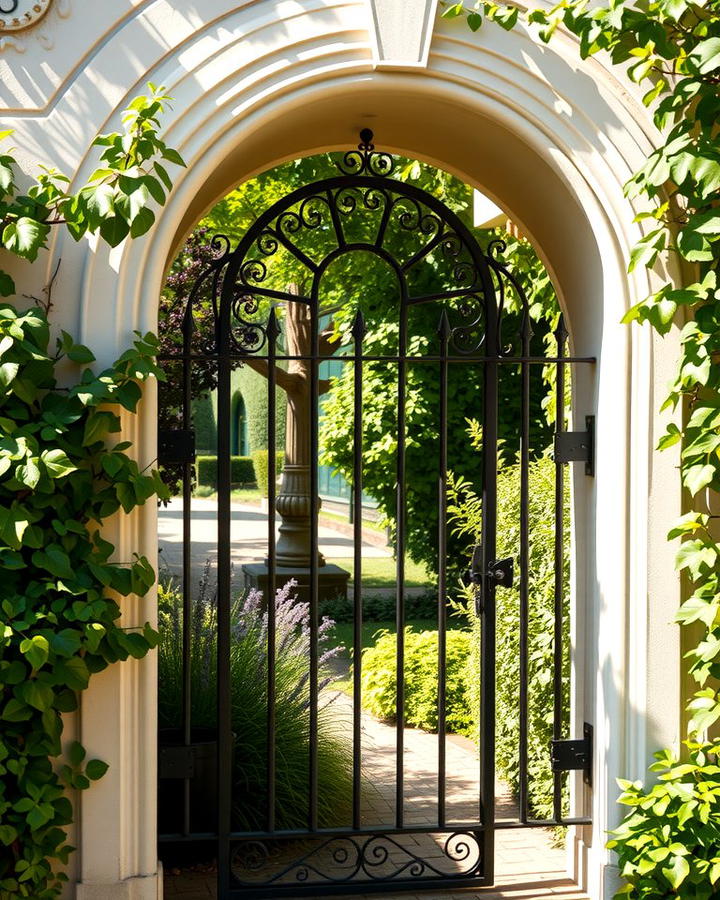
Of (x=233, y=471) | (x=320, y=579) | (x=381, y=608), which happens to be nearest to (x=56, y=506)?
(x=320, y=579)

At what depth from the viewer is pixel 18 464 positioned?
3.62 metres

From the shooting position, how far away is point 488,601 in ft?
15.3

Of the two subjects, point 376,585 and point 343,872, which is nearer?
point 343,872

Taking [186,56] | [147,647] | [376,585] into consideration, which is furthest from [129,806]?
[376,585]

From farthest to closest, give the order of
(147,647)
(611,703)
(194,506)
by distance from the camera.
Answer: (194,506) < (611,703) < (147,647)

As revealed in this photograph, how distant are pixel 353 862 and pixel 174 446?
222 cm

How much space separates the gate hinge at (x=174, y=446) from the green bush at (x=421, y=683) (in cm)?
388

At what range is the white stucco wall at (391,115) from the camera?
3.96m

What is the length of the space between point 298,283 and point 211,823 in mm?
7366

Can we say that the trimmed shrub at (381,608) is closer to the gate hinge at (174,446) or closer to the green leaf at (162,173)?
the gate hinge at (174,446)

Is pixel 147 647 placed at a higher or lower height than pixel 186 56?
lower

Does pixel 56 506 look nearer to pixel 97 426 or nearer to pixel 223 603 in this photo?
pixel 97 426

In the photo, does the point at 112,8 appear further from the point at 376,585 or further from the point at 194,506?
the point at 194,506

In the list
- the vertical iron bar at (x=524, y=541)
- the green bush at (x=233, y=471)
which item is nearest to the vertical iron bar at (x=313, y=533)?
the vertical iron bar at (x=524, y=541)
